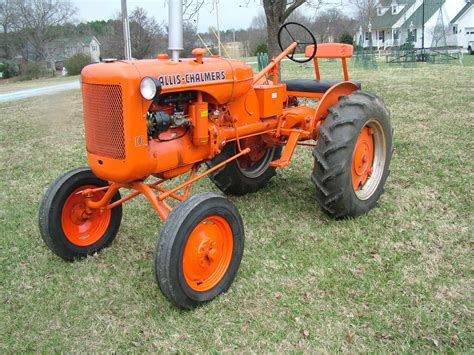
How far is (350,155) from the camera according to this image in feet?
12.8

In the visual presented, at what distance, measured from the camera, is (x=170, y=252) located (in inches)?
109

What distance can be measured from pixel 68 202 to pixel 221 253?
51.1 inches

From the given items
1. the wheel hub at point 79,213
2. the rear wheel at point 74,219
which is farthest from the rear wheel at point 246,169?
the wheel hub at point 79,213

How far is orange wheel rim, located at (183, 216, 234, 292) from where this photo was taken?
2.97 metres

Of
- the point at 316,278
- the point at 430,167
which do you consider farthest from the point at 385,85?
the point at 316,278

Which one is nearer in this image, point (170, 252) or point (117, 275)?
point (170, 252)

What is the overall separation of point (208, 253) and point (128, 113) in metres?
1.03

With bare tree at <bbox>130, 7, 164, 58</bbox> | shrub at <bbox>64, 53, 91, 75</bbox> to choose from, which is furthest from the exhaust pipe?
shrub at <bbox>64, 53, 91, 75</bbox>

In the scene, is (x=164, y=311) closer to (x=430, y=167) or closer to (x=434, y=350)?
(x=434, y=350)

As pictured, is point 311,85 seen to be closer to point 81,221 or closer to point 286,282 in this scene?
point 286,282

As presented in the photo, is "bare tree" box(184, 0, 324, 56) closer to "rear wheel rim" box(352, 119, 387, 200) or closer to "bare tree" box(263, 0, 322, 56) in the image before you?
"bare tree" box(263, 0, 322, 56)

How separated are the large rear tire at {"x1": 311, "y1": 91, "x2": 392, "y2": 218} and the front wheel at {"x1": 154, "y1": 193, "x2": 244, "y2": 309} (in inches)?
42.1

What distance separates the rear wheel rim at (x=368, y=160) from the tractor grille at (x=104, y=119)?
2190mm

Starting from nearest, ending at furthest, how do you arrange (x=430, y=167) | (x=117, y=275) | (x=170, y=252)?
(x=170, y=252) → (x=117, y=275) → (x=430, y=167)
